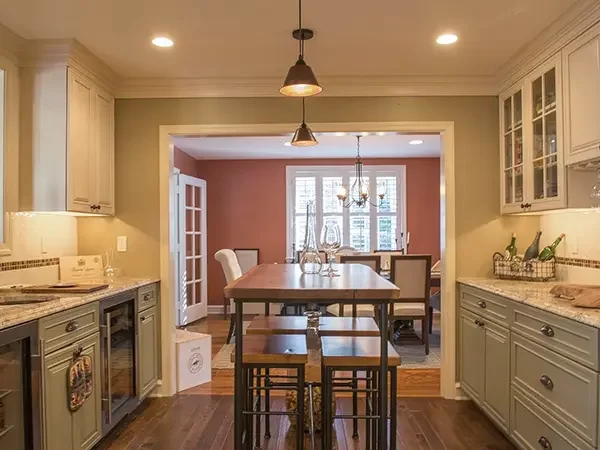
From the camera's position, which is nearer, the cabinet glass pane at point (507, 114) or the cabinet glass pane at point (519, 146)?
the cabinet glass pane at point (519, 146)

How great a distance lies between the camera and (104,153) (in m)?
3.63

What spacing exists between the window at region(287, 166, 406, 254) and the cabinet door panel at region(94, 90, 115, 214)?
13.7ft

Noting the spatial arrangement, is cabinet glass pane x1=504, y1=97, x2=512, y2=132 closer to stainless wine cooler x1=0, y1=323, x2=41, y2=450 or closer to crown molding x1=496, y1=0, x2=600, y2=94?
crown molding x1=496, y1=0, x2=600, y2=94

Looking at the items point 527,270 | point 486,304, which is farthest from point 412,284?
point 486,304

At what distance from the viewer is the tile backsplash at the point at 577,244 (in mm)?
3047

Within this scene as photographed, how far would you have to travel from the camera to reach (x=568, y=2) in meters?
2.54

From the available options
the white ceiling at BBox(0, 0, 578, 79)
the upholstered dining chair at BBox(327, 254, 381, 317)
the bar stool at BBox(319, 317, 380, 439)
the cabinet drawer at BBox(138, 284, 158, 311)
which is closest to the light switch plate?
the cabinet drawer at BBox(138, 284, 158, 311)

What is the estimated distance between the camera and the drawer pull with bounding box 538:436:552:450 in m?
2.34

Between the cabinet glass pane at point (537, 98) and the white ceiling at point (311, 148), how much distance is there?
2.70 meters

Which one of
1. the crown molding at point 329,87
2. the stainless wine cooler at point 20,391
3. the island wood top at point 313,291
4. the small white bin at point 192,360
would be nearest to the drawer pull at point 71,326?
the stainless wine cooler at point 20,391

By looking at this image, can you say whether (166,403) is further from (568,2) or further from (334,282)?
(568,2)

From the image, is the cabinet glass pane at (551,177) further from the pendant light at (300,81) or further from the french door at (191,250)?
the french door at (191,250)

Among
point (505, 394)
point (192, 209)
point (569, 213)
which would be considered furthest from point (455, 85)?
point (192, 209)

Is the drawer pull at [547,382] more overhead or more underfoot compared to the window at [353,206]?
more underfoot
